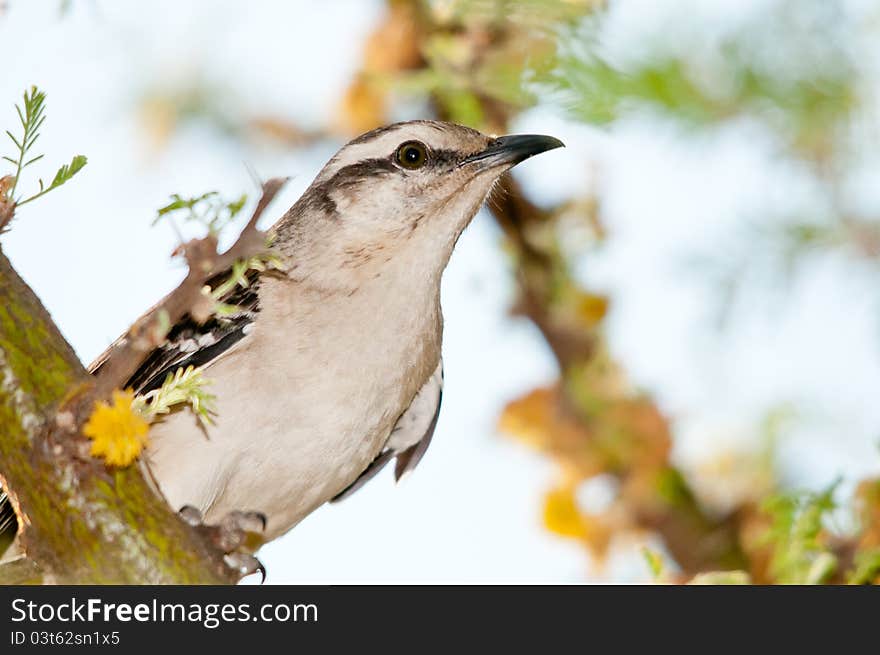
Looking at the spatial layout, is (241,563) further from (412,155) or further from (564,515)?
(564,515)

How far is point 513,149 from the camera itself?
19.2ft

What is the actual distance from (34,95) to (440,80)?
2.45 meters

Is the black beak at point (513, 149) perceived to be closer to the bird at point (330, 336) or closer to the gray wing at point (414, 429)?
the bird at point (330, 336)

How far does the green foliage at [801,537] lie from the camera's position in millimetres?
4598

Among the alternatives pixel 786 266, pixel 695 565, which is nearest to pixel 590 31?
pixel 786 266

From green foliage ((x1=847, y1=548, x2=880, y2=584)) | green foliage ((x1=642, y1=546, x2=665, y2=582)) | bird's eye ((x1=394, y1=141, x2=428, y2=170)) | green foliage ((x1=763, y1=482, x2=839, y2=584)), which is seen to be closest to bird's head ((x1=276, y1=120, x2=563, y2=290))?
bird's eye ((x1=394, y1=141, x2=428, y2=170))

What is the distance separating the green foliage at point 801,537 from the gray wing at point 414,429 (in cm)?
224

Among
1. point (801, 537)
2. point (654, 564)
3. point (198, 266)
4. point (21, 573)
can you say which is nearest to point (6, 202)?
point (198, 266)

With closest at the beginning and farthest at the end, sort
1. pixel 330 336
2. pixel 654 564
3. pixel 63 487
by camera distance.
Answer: pixel 63 487, pixel 654 564, pixel 330 336

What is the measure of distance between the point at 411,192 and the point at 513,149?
565mm

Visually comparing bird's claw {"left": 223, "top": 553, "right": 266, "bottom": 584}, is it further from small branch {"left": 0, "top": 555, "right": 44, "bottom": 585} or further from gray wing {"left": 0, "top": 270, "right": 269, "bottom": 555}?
gray wing {"left": 0, "top": 270, "right": 269, "bottom": 555}

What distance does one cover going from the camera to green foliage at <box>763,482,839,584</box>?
460 centimetres
